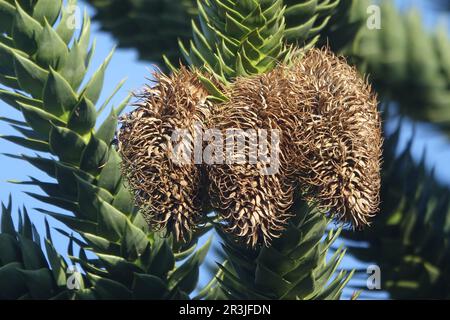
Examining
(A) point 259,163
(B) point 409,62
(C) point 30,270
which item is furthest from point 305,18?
(C) point 30,270

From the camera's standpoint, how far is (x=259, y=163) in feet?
12.2

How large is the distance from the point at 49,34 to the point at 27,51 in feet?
0.40

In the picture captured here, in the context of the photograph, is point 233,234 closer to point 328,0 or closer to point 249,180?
point 249,180

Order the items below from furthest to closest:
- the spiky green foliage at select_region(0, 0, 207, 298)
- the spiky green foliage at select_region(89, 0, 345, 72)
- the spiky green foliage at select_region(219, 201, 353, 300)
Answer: the spiky green foliage at select_region(89, 0, 345, 72)
the spiky green foliage at select_region(0, 0, 207, 298)
the spiky green foliage at select_region(219, 201, 353, 300)

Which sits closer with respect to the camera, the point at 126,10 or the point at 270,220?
the point at 270,220

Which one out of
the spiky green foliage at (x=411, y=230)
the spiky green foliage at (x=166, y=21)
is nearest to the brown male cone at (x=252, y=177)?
the spiky green foliage at (x=166, y=21)

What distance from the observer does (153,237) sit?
4.51 metres

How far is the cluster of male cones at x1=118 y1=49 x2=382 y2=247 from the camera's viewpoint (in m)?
3.74

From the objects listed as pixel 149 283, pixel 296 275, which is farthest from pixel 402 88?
pixel 149 283

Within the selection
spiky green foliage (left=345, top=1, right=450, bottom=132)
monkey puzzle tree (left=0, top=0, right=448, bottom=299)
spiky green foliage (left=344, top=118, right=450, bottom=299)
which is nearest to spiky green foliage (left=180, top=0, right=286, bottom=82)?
monkey puzzle tree (left=0, top=0, right=448, bottom=299)

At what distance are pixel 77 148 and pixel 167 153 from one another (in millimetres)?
786

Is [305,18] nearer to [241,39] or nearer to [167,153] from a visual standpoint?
[241,39]

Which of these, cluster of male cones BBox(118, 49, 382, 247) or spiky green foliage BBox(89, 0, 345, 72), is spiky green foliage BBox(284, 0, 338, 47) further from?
cluster of male cones BBox(118, 49, 382, 247)

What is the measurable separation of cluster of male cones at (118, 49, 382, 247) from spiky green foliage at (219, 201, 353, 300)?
233mm
